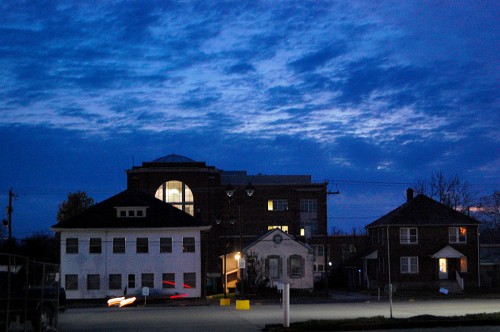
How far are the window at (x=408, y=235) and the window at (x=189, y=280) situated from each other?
20.8 metres

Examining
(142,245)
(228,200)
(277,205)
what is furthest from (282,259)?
(277,205)

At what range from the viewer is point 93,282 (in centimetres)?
6272

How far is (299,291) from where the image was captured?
66.2 meters

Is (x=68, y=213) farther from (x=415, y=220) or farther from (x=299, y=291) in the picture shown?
(x=415, y=220)

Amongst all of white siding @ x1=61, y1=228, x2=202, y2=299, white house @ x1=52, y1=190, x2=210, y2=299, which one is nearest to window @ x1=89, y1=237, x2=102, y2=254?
white house @ x1=52, y1=190, x2=210, y2=299

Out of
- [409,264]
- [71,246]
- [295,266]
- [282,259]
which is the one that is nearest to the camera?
[71,246]

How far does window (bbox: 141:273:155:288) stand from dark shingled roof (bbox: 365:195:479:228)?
23122 mm

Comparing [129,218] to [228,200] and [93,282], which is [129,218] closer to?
[93,282]

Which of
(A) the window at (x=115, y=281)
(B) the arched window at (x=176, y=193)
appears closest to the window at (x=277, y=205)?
(B) the arched window at (x=176, y=193)

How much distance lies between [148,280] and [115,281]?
294 cm

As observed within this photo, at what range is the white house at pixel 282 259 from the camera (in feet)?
224

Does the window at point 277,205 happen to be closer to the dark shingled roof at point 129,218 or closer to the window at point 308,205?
the window at point 308,205

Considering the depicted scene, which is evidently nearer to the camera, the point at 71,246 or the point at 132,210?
the point at 71,246

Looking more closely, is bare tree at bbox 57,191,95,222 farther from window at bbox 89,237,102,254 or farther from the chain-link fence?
the chain-link fence
